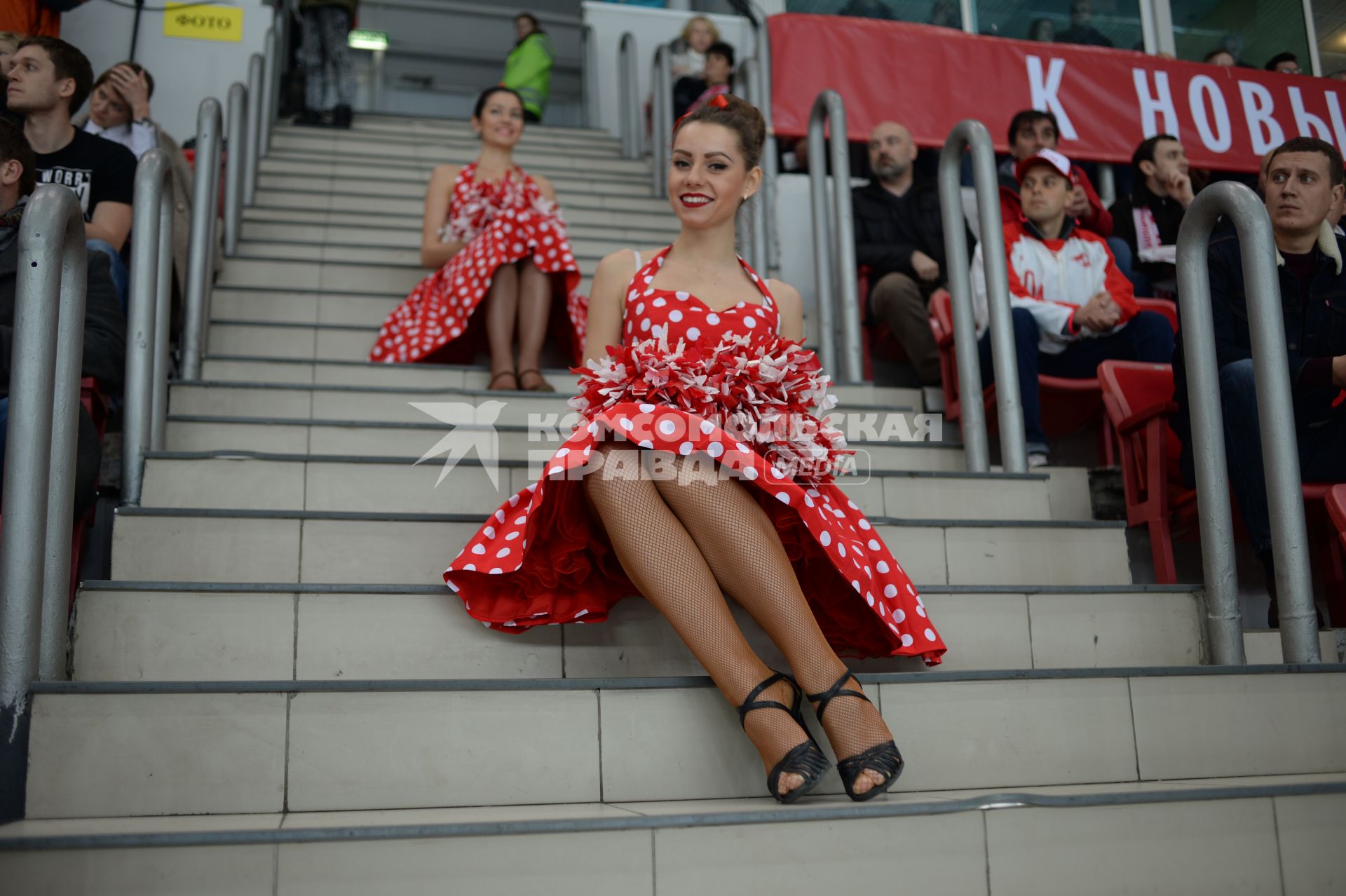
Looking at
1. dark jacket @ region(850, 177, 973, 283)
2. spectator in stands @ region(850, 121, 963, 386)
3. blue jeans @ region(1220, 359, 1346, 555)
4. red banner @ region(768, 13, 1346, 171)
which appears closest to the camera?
blue jeans @ region(1220, 359, 1346, 555)

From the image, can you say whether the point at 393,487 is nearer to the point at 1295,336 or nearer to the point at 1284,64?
the point at 1295,336

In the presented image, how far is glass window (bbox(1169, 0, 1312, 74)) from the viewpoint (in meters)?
7.12

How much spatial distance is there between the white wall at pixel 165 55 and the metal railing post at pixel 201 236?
9.60 feet

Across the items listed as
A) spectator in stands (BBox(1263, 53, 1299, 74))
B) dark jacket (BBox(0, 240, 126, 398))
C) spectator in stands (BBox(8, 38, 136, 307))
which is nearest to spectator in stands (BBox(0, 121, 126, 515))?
dark jacket (BBox(0, 240, 126, 398))

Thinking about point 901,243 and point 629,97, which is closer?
point 901,243

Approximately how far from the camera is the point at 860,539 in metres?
2.10

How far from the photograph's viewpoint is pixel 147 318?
2.42 metres

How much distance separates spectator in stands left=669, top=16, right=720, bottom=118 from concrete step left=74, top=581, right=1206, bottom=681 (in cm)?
416

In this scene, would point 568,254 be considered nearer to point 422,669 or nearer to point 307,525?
point 307,525

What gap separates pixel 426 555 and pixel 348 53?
4979 millimetres

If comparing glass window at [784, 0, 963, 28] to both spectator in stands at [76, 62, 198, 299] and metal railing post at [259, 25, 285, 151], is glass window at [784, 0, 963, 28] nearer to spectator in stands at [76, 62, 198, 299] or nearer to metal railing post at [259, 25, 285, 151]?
metal railing post at [259, 25, 285, 151]

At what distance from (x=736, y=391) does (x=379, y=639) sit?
77 cm

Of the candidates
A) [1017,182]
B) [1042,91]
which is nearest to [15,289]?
[1017,182]

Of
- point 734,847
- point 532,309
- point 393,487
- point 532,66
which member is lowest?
point 734,847
